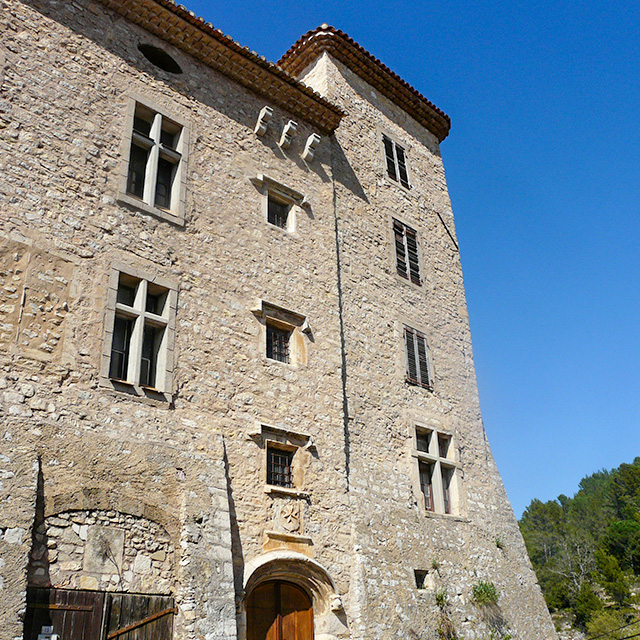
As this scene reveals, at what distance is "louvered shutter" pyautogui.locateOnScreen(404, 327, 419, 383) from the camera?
13.6 meters

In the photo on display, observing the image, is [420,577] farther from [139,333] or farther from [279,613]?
[139,333]

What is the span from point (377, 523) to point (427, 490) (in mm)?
2058

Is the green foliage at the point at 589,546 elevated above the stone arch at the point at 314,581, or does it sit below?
above

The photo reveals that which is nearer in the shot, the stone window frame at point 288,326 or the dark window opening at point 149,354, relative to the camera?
the dark window opening at point 149,354

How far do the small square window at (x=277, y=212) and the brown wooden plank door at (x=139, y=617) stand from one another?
700 centimetres

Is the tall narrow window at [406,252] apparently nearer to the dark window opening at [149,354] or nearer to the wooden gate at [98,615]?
the dark window opening at [149,354]

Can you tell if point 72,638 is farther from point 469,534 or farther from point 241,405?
point 469,534

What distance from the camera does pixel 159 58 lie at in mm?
11781

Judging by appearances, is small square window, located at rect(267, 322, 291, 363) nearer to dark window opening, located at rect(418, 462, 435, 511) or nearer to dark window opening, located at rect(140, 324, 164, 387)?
dark window opening, located at rect(140, 324, 164, 387)

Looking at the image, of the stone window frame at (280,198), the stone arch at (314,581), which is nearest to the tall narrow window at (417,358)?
the stone window frame at (280,198)

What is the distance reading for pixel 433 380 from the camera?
14.1 m

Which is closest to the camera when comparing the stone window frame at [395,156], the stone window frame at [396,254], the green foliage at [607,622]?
the stone window frame at [396,254]

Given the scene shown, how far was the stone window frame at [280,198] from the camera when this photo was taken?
12148 millimetres

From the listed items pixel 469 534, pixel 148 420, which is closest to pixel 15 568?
pixel 148 420
